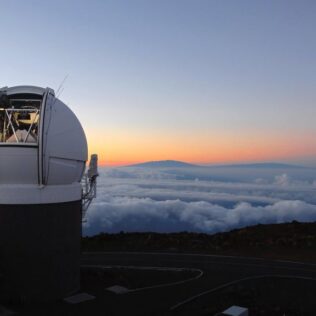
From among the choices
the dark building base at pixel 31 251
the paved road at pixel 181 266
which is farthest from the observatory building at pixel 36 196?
the paved road at pixel 181 266

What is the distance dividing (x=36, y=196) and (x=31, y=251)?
250cm

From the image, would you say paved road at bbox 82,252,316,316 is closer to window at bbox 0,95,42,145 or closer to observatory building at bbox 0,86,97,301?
observatory building at bbox 0,86,97,301

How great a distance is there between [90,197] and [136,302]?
6.60m

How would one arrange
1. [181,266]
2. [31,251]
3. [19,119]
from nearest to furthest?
[31,251] → [19,119] → [181,266]

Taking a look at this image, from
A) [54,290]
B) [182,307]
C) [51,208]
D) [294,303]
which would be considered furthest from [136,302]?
[294,303]

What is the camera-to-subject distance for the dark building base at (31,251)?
64.7ft

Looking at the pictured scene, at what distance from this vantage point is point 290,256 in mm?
33688

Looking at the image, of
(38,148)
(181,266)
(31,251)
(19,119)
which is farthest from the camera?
(181,266)

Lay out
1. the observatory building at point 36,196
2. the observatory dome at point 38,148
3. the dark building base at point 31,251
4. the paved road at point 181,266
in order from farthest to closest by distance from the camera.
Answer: the paved road at point 181,266
the dark building base at point 31,251
the observatory building at point 36,196
the observatory dome at point 38,148

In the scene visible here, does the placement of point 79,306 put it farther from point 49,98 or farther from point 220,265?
point 220,265

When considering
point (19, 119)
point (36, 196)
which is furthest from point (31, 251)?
point (19, 119)

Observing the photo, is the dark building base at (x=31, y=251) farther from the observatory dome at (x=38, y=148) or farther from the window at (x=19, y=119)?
the window at (x=19, y=119)

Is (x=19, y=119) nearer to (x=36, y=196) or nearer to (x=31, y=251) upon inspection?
(x=36, y=196)

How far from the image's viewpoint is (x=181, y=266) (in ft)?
98.1
